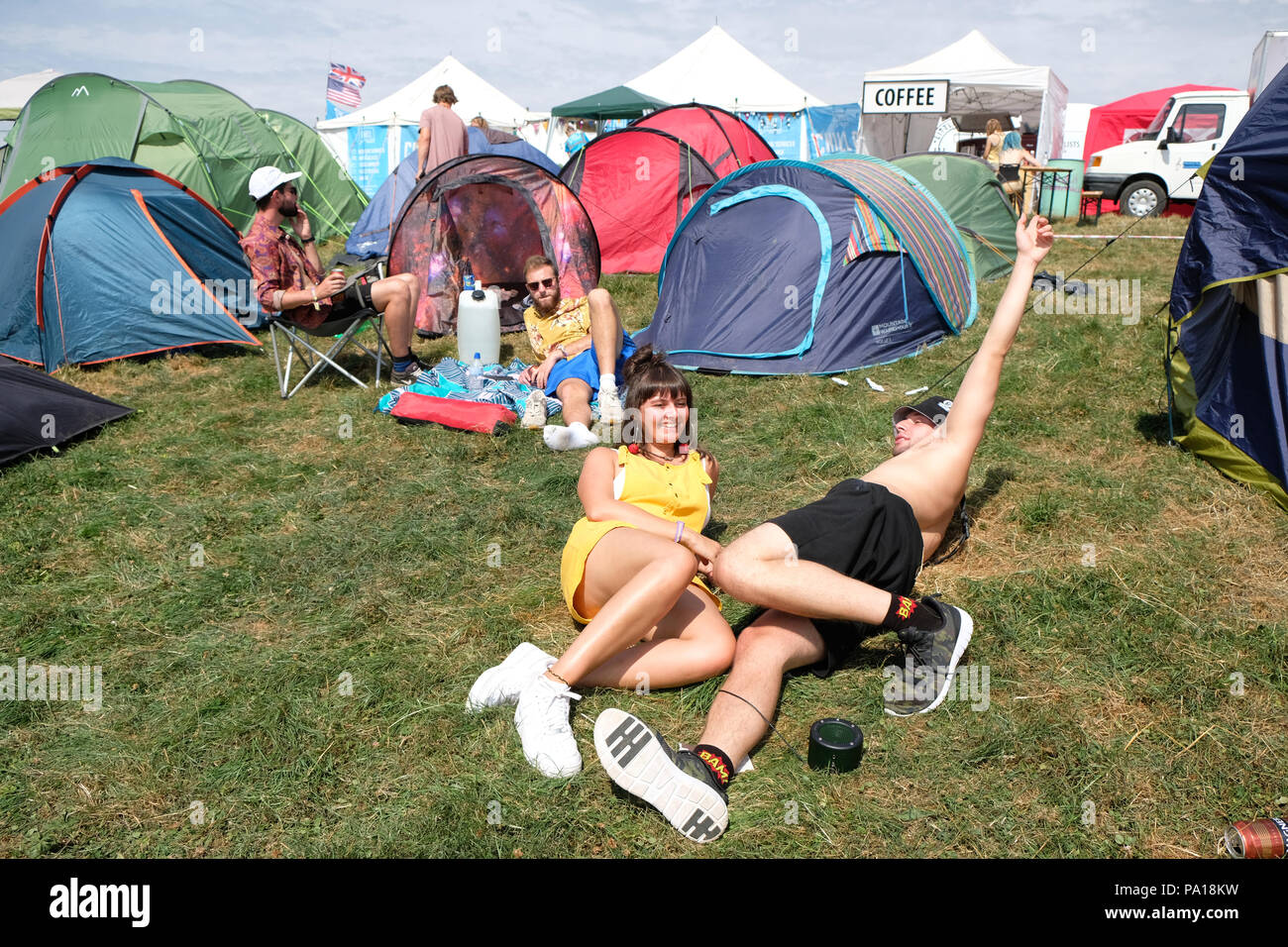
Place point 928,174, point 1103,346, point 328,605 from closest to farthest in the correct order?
1. point 328,605
2. point 1103,346
3. point 928,174

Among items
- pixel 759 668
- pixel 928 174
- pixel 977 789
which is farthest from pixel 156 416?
pixel 928 174

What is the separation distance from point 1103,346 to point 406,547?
5.40 meters

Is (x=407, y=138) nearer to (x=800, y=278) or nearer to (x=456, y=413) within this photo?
(x=800, y=278)

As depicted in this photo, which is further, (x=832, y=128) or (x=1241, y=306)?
(x=832, y=128)

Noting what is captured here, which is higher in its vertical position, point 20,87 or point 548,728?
point 20,87

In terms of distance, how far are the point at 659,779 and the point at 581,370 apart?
Result: 388 centimetres

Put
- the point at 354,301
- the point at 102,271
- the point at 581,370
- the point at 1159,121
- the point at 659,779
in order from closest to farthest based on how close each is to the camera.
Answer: the point at 659,779
the point at 581,370
the point at 354,301
the point at 102,271
the point at 1159,121

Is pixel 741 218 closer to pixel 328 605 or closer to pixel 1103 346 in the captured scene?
pixel 1103 346

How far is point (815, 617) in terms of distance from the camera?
266 cm

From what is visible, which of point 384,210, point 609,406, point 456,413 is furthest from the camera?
point 384,210

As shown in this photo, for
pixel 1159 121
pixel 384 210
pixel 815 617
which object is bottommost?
pixel 815 617

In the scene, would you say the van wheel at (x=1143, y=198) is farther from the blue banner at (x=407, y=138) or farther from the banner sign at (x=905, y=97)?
the blue banner at (x=407, y=138)

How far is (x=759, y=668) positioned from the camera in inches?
104

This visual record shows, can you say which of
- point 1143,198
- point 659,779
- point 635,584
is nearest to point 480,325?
→ point 635,584
